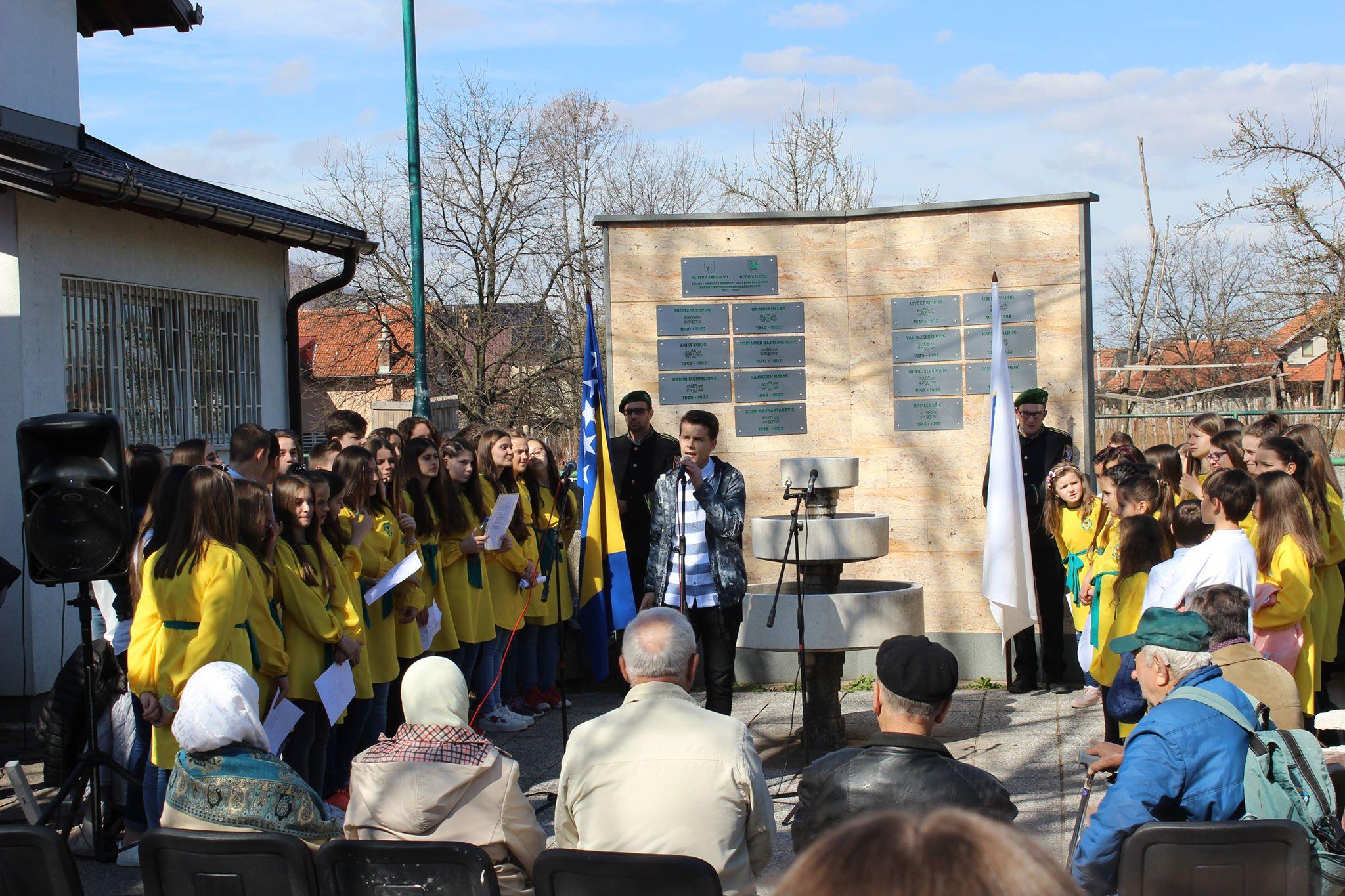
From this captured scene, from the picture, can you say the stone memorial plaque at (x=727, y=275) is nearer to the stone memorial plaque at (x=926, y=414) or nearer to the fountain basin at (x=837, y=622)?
the stone memorial plaque at (x=926, y=414)

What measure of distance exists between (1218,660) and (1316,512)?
2.59 m

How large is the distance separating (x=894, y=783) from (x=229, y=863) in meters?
1.85

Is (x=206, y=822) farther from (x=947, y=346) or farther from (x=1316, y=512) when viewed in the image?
(x=947, y=346)

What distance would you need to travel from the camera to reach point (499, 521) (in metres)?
7.89

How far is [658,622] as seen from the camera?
4207 millimetres

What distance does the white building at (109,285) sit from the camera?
27.1 ft

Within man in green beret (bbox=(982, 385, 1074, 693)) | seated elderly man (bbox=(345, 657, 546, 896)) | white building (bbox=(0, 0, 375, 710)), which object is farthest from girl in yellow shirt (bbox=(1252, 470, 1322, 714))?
white building (bbox=(0, 0, 375, 710))

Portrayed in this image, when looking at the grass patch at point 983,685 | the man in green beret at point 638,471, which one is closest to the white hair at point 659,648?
the man in green beret at point 638,471

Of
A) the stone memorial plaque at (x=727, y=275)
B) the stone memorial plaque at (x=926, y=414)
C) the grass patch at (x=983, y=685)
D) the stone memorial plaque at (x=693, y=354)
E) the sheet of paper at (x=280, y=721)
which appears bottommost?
the grass patch at (x=983, y=685)

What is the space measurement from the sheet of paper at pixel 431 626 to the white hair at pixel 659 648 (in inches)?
146

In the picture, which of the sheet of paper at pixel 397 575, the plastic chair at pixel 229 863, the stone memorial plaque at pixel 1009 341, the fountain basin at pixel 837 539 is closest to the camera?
the plastic chair at pixel 229 863

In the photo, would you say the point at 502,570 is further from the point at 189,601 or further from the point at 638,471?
the point at 189,601

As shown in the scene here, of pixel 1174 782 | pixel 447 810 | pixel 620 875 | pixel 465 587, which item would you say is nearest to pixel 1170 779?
pixel 1174 782

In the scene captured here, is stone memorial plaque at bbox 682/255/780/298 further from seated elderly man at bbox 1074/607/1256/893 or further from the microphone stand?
seated elderly man at bbox 1074/607/1256/893
